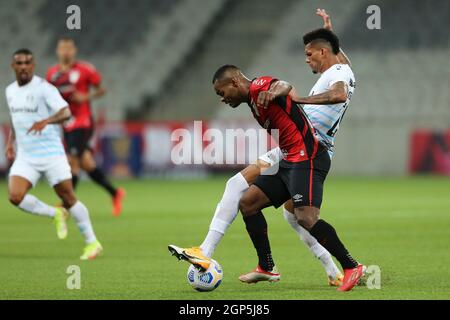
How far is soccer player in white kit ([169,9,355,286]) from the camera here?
7.99 meters

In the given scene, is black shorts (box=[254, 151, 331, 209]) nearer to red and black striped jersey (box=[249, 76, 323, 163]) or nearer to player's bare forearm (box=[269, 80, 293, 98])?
red and black striped jersey (box=[249, 76, 323, 163])

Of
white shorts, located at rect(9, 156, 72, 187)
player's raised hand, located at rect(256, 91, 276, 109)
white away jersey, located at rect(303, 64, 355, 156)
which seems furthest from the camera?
white shorts, located at rect(9, 156, 72, 187)

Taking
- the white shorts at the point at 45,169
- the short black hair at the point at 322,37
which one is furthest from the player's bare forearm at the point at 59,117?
the short black hair at the point at 322,37

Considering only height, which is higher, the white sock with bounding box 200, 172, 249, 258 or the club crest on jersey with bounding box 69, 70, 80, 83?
the club crest on jersey with bounding box 69, 70, 80, 83

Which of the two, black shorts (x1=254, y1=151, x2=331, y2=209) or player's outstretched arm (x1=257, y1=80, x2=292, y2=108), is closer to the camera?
player's outstretched arm (x1=257, y1=80, x2=292, y2=108)

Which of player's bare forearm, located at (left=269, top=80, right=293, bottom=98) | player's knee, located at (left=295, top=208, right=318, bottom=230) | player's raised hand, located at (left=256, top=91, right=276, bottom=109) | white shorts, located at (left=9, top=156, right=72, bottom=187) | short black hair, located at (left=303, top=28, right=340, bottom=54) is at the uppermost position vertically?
short black hair, located at (left=303, top=28, right=340, bottom=54)

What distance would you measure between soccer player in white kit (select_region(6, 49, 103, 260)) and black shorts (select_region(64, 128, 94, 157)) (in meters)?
4.20

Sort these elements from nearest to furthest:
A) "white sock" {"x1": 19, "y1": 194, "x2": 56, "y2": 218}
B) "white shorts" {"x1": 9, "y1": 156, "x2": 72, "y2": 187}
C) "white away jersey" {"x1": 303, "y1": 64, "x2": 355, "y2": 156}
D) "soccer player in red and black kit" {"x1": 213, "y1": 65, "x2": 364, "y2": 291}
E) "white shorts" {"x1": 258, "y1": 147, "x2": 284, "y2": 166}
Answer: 1. "soccer player in red and black kit" {"x1": 213, "y1": 65, "x2": 364, "y2": 291}
2. "white away jersey" {"x1": 303, "y1": 64, "x2": 355, "y2": 156}
3. "white shorts" {"x1": 258, "y1": 147, "x2": 284, "y2": 166}
4. "white shorts" {"x1": 9, "y1": 156, "x2": 72, "y2": 187}
5. "white sock" {"x1": 19, "y1": 194, "x2": 56, "y2": 218}

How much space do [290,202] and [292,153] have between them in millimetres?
573

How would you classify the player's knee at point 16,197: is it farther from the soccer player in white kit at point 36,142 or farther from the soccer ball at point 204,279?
the soccer ball at point 204,279

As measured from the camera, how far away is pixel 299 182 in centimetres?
796

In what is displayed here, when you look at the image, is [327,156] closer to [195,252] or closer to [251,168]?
[251,168]

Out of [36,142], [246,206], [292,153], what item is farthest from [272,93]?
[36,142]

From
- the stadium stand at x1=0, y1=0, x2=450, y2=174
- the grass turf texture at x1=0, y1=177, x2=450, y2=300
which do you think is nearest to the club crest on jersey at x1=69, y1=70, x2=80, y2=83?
the grass turf texture at x1=0, y1=177, x2=450, y2=300
